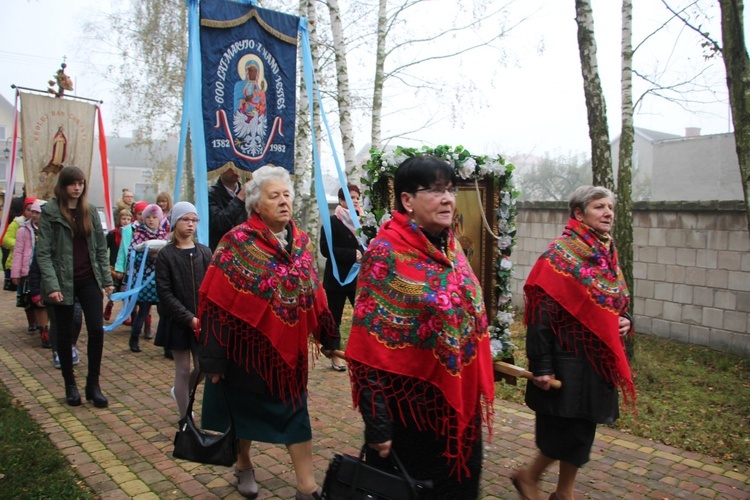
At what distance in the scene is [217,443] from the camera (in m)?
3.56

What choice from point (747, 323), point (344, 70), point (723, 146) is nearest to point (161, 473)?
point (747, 323)

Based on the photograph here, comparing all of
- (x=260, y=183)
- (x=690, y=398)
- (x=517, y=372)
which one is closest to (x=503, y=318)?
(x=517, y=372)

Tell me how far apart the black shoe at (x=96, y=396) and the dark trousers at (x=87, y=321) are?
0.15 m

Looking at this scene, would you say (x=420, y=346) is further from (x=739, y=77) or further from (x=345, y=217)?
(x=739, y=77)

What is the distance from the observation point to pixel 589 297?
351 centimetres

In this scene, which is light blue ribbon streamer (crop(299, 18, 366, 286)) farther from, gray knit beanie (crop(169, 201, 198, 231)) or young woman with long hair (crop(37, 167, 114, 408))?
young woman with long hair (crop(37, 167, 114, 408))

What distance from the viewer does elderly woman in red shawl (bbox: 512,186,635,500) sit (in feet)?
11.5

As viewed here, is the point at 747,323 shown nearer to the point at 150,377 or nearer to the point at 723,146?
the point at 150,377

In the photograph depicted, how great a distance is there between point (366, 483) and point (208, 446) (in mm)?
1343

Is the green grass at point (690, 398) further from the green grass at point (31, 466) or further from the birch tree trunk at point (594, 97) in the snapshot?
the green grass at point (31, 466)

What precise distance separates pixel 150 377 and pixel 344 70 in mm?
6317

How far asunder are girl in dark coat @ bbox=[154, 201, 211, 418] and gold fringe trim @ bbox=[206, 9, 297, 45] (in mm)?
1709

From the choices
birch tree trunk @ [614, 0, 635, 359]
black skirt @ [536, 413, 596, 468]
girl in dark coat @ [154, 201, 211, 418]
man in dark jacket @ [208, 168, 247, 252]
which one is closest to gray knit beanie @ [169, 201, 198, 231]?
girl in dark coat @ [154, 201, 211, 418]

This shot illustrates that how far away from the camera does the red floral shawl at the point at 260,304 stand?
3539 millimetres
